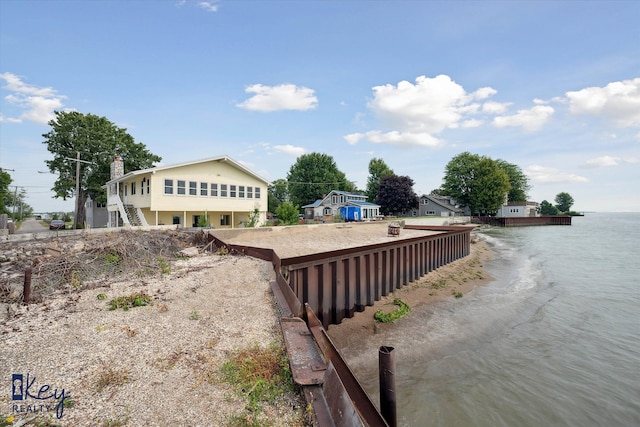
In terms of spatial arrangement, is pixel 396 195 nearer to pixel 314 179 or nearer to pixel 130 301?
pixel 314 179

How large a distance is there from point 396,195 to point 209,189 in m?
42.7

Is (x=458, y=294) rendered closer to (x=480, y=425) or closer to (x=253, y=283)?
(x=480, y=425)

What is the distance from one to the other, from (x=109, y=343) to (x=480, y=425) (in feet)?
20.5

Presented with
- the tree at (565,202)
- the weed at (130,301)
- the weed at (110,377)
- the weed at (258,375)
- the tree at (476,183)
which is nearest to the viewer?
the weed at (258,375)

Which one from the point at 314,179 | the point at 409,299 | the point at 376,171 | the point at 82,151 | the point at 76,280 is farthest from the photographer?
the point at 376,171

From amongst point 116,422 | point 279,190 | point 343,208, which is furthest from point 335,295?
point 279,190

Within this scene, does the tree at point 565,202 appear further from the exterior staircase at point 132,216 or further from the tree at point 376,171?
the exterior staircase at point 132,216

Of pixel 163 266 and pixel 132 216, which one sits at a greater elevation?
pixel 132 216

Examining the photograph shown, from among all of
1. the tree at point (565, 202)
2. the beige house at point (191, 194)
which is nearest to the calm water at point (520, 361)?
the beige house at point (191, 194)

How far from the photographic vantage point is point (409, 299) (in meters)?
11.2

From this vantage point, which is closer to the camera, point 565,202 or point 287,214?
point 287,214

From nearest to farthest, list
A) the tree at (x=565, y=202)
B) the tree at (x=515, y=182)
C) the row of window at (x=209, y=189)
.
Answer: the row of window at (x=209, y=189) < the tree at (x=515, y=182) < the tree at (x=565, y=202)

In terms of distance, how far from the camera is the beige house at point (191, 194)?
21844mm

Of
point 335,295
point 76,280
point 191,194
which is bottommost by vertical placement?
point 335,295
